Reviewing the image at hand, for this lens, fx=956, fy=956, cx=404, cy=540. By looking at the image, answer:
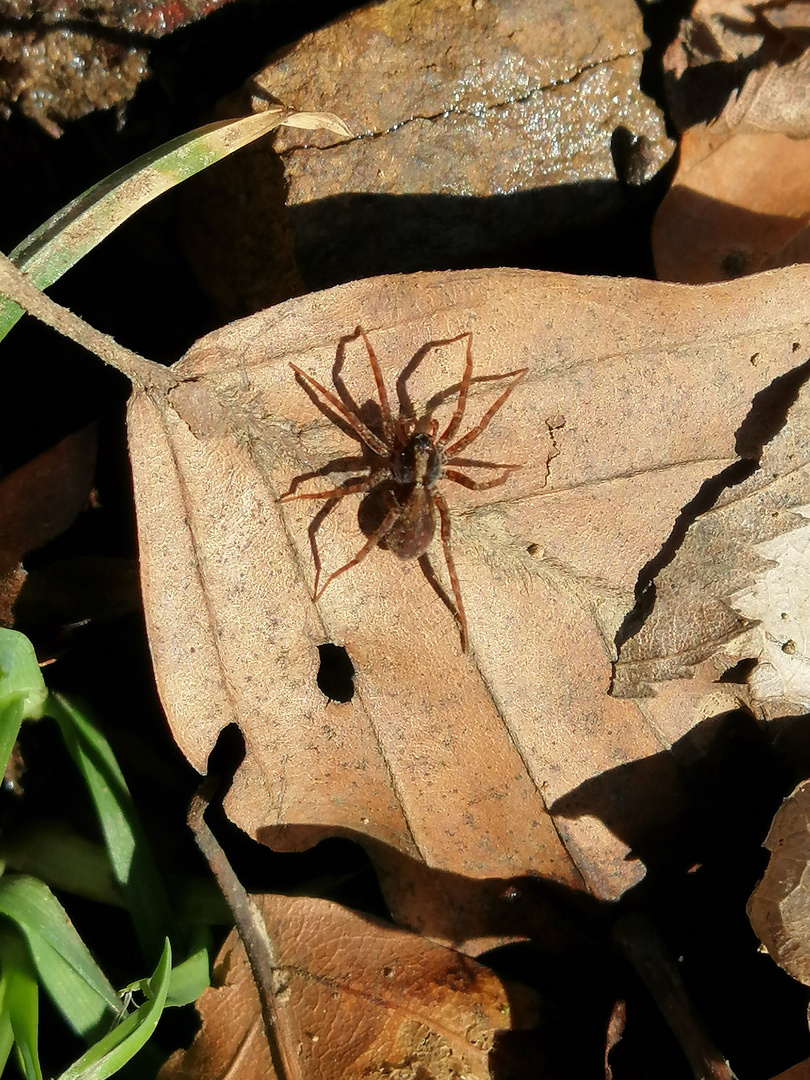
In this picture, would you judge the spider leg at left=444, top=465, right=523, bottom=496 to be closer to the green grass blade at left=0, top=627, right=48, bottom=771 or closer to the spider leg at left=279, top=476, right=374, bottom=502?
the spider leg at left=279, top=476, right=374, bottom=502

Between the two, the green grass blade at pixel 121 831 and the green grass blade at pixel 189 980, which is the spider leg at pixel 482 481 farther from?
the green grass blade at pixel 189 980

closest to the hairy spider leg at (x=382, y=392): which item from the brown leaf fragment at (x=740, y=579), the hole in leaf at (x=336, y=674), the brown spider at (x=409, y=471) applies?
the brown spider at (x=409, y=471)

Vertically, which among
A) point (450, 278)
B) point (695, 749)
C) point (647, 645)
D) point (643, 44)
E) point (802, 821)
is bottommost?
point (802, 821)

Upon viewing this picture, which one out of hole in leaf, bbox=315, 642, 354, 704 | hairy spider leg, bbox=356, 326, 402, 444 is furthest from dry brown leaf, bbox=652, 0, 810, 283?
hole in leaf, bbox=315, 642, 354, 704

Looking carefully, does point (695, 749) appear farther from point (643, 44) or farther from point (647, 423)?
point (643, 44)

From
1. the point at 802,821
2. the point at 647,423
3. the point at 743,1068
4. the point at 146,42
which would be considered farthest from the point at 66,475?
the point at 743,1068

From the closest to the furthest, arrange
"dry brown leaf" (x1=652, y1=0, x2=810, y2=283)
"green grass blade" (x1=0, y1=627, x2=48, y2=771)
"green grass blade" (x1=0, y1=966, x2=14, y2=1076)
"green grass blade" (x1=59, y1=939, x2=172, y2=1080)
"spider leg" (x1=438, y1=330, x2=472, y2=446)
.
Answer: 1. "green grass blade" (x1=59, y1=939, x2=172, y2=1080)
2. "green grass blade" (x1=0, y1=966, x2=14, y2=1076)
3. "green grass blade" (x1=0, y1=627, x2=48, y2=771)
4. "spider leg" (x1=438, y1=330, x2=472, y2=446)
5. "dry brown leaf" (x1=652, y1=0, x2=810, y2=283)
